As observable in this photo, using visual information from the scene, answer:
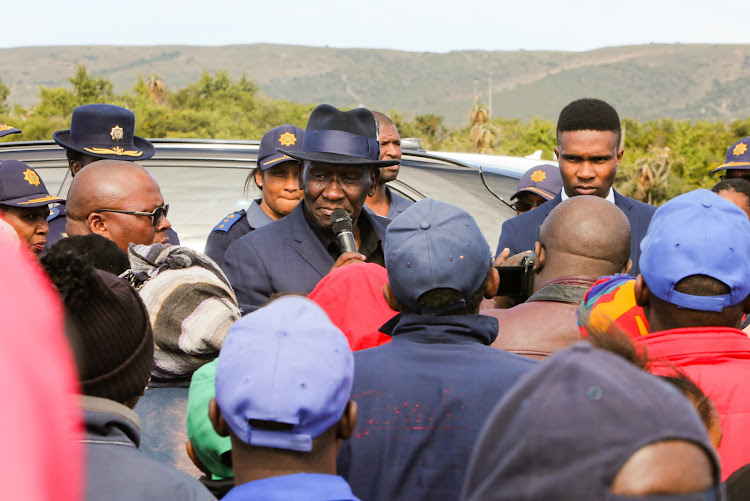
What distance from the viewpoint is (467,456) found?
1.95 m

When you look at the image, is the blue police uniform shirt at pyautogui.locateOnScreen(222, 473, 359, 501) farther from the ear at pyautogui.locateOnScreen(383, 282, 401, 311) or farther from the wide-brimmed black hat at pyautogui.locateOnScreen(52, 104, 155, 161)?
the wide-brimmed black hat at pyautogui.locateOnScreen(52, 104, 155, 161)

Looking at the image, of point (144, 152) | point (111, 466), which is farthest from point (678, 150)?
point (111, 466)

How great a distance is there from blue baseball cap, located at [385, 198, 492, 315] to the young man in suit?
1.70 metres

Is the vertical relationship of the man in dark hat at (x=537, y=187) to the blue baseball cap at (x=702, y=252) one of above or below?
below

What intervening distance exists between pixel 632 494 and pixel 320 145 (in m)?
2.96

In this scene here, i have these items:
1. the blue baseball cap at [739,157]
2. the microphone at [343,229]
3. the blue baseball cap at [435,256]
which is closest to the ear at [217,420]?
the blue baseball cap at [435,256]

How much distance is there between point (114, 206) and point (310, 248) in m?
0.83

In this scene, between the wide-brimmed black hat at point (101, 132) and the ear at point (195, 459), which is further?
the wide-brimmed black hat at point (101, 132)

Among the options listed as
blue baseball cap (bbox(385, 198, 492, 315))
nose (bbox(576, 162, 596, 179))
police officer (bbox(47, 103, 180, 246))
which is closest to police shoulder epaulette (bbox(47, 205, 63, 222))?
police officer (bbox(47, 103, 180, 246))

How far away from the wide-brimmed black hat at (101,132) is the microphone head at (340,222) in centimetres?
191

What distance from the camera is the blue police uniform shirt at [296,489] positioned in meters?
1.55

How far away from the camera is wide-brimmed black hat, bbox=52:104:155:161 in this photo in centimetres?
498

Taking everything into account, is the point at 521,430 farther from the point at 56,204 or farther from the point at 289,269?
the point at 56,204

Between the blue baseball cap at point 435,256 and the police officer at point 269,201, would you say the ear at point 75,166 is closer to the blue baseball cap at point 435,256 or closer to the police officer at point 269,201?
the police officer at point 269,201
